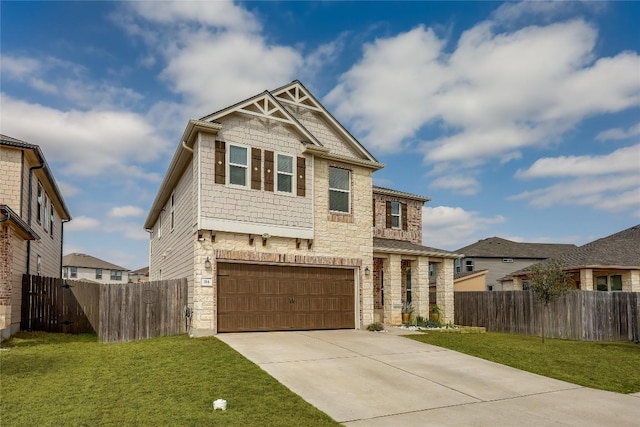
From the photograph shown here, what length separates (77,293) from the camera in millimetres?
18516

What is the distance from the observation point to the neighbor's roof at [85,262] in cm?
5922

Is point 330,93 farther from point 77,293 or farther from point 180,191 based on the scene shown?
point 77,293

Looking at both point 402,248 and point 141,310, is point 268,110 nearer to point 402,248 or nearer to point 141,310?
point 141,310

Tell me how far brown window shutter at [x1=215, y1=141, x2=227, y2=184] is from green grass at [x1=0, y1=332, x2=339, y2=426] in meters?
5.27

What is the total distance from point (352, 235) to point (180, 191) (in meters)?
6.80

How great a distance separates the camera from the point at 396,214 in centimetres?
2438

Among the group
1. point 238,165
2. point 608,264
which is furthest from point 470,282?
point 238,165

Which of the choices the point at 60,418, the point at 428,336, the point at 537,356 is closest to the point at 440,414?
the point at 60,418

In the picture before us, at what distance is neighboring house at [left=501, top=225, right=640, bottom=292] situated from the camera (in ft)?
80.7

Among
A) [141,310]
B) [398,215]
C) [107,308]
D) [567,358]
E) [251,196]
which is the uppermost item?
[398,215]

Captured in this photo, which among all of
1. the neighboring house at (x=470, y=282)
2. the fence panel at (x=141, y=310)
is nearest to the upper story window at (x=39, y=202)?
the fence panel at (x=141, y=310)

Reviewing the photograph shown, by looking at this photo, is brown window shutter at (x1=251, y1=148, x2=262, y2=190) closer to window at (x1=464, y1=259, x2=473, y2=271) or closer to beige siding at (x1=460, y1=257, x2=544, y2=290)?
beige siding at (x1=460, y1=257, x2=544, y2=290)

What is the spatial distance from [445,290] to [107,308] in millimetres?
14436

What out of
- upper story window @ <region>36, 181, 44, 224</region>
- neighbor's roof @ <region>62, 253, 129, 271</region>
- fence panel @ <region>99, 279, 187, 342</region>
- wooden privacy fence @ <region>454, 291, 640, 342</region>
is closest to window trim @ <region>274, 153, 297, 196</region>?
fence panel @ <region>99, 279, 187, 342</region>
